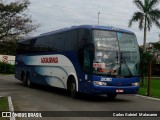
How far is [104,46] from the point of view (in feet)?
57.2

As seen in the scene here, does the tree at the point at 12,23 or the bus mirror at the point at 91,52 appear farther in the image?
the tree at the point at 12,23

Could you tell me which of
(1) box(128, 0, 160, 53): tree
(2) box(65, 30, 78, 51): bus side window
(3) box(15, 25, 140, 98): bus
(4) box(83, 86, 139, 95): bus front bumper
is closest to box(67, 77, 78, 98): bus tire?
(3) box(15, 25, 140, 98): bus

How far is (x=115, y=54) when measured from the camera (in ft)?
57.5

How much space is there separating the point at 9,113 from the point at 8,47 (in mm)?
50757

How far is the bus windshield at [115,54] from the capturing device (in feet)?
56.5

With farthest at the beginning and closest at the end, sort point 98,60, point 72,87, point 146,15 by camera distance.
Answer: point 146,15, point 72,87, point 98,60

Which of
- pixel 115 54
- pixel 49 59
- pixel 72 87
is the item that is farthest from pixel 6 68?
pixel 115 54


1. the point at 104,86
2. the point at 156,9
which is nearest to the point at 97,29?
the point at 104,86

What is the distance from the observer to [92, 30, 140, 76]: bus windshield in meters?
17.2

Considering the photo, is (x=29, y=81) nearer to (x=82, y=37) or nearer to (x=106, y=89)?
(x=82, y=37)

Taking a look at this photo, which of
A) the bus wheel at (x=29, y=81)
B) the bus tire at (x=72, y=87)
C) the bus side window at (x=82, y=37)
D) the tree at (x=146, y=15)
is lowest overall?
the bus wheel at (x=29, y=81)

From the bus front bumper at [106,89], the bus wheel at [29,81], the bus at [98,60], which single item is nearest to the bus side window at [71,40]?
the bus at [98,60]

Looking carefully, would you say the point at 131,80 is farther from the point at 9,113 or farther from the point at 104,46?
the point at 9,113

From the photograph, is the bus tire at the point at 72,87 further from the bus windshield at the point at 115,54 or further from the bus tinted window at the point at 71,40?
the bus windshield at the point at 115,54
